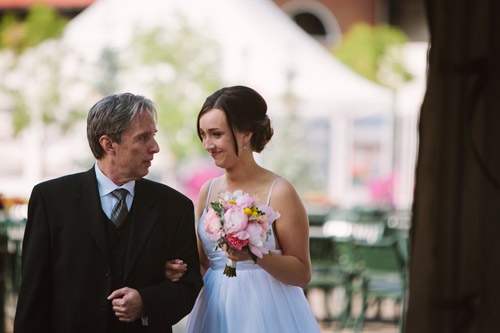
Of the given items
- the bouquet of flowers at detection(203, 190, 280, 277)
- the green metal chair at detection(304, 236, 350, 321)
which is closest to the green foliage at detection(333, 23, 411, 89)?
the green metal chair at detection(304, 236, 350, 321)

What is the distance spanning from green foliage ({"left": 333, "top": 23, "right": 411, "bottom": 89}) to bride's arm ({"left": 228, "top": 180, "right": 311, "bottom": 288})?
16.1 metres

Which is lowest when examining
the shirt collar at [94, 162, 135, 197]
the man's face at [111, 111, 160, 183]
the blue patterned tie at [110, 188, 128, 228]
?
the blue patterned tie at [110, 188, 128, 228]

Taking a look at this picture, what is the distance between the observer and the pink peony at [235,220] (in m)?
3.00

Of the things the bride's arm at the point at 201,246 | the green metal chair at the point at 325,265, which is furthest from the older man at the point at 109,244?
the green metal chair at the point at 325,265

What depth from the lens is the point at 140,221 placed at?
297 centimetres

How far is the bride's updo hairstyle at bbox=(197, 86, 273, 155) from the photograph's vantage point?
11.0 ft

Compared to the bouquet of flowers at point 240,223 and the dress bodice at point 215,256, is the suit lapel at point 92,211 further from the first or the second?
the dress bodice at point 215,256

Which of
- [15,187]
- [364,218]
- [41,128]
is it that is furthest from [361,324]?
[15,187]

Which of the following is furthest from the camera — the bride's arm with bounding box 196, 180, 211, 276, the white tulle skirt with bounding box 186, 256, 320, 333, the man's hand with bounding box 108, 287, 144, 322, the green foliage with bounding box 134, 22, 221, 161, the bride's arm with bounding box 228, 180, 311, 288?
the green foliage with bounding box 134, 22, 221, 161

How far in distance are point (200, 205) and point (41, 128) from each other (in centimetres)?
1379

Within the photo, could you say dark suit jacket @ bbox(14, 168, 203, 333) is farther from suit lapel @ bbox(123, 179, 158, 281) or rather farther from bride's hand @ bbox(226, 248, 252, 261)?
bride's hand @ bbox(226, 248, 252, 261)

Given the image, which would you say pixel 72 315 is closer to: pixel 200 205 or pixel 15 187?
pixel 200 205

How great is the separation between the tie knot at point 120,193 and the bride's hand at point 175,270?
11.9 inches

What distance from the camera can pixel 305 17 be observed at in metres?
26.7
